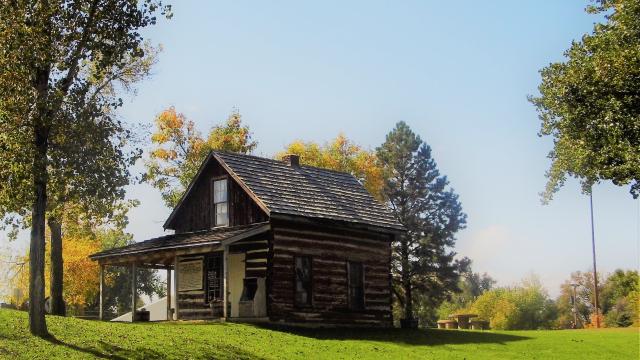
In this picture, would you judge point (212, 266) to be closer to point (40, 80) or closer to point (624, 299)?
point (40, 80)

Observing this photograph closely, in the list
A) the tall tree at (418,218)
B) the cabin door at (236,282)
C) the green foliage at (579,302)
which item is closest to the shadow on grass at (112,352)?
the cabin door at (236,282)

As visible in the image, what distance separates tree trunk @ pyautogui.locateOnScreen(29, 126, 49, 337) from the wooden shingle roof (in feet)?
33.7

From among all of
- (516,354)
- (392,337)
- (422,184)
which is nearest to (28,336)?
(392,337)

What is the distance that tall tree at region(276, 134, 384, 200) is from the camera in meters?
62.2

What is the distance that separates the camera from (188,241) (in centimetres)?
3189

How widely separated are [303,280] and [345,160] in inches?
1252

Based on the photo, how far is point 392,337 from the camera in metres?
30.3

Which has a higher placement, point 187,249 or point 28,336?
point 187,249

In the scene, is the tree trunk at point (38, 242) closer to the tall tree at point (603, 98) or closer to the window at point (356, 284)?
the window at point (356, 284)

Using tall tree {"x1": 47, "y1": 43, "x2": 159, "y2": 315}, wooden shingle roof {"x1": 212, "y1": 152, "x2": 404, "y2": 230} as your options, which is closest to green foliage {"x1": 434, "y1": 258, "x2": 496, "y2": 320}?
wooden shingle roof {"x1": 212, "y1": 152, "x2": 404, "y2": 230}

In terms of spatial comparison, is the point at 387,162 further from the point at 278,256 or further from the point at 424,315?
the point at 278,256

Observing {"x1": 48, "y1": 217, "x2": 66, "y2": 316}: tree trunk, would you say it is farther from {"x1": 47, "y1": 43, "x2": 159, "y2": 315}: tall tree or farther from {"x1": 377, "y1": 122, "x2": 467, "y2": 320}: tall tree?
{"x1": 377, "y1": 122, "x2": 467, "y2": 320}: tall tree

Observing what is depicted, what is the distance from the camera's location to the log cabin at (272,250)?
3167 cm

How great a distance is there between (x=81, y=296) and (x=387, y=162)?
1147 inches
